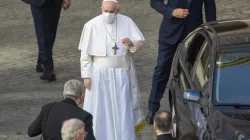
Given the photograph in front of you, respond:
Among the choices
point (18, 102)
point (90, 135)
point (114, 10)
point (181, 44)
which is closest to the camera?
point (90, 135)

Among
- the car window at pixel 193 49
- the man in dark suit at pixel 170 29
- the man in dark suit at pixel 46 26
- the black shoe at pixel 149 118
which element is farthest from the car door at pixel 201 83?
the man in dark suit at pixel 46 26

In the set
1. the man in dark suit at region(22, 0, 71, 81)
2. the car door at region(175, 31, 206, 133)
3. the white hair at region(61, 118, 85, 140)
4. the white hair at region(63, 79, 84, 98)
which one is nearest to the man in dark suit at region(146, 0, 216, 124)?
the car door at region(175, 31, 206, 133)

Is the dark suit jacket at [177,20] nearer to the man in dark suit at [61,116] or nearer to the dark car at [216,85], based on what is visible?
the dark car at [216,85]

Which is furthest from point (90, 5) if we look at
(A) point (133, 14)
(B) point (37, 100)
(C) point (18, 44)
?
(B) point (37, 100)

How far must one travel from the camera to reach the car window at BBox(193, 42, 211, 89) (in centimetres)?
809

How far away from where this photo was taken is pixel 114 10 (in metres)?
9.19

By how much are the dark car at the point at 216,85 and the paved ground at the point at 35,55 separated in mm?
1456

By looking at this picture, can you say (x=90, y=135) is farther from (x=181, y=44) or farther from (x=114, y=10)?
(x=181, y=44)

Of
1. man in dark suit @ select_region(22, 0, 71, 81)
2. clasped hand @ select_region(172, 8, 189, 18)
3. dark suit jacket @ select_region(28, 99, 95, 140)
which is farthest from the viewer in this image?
man in dark suit @ select_region(22, 0, 71, 81)

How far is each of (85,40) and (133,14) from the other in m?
7.69

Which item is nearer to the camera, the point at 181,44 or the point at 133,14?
the point at 181,44

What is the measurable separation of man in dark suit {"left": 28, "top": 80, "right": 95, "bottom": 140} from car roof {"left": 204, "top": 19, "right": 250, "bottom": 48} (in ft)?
5.27

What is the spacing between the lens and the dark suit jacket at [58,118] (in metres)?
7.14

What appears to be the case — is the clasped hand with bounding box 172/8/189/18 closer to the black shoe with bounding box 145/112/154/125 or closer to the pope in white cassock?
the pope in white cassock
